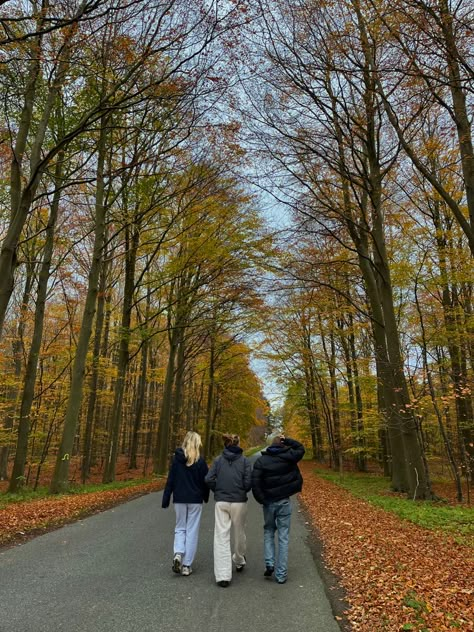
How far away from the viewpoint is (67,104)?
1227cm

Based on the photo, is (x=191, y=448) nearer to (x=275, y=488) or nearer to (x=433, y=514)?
(x=275, y=488)

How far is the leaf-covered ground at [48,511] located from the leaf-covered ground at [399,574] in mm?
5002

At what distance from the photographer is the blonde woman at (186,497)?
527 cm

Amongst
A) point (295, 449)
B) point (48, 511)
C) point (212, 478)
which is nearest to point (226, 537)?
point (212, 478)

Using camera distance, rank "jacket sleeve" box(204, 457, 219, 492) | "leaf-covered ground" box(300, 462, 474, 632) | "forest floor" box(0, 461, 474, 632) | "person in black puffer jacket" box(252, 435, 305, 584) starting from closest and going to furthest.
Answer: "leaf-covered ground" box(300, 462, 474, 632)
"forest floor" box(0, 461, 474, 632)
"person in black puffer jacket" box(252, 435, 305, 584)
"jacket sleeve" box(204, 457, 219, 492)

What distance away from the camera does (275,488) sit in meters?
5.39

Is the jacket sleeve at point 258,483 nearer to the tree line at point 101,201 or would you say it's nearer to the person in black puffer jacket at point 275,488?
the person in black puffer jacket at point 275,488

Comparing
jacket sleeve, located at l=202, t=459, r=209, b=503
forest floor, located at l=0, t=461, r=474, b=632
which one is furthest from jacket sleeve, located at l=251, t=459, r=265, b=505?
forest floor, located at l=0, t=461, r=474, b=632

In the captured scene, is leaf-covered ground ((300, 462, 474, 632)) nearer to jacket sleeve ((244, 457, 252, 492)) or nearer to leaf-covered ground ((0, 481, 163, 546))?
jacket sleeve ((244, 457, 252, 492))

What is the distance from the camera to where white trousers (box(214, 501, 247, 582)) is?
4844 millimetres

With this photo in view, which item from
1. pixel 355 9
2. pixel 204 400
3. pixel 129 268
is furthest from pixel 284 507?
pixel 204 400

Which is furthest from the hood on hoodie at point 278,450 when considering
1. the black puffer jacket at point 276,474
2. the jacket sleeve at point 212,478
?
the jacket sleeve at point 212,478

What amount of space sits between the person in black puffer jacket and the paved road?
462mm

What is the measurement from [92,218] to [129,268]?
8.76ft
